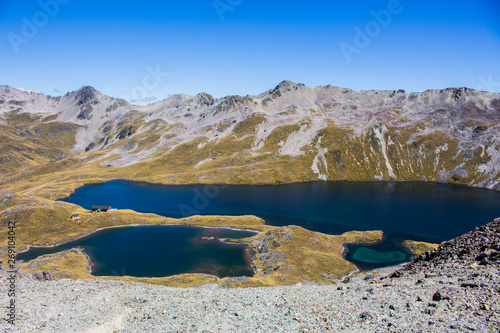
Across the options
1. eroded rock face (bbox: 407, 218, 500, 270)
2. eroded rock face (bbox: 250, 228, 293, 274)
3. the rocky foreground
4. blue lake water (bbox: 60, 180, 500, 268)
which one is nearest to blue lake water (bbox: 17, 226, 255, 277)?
eroded rock face (bbox: 250, 228, 293, 274)

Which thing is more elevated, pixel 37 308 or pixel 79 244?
pixel 37 308

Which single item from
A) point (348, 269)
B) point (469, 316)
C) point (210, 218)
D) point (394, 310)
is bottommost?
point (348, 269)

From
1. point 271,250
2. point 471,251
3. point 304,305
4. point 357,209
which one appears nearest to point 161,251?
point 271,250

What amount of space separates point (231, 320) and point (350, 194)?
181 m

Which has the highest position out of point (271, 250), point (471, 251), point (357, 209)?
point (471, 251)

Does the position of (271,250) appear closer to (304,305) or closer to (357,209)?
(304,305)

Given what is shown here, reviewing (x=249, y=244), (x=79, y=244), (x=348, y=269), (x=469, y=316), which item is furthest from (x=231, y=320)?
(x=79, y=244)

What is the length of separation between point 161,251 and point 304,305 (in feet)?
260

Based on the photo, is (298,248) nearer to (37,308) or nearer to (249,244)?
(249,244)

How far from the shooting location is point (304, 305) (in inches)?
1188

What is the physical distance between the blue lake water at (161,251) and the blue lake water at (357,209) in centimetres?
3213

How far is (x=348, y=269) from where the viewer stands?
8400cm

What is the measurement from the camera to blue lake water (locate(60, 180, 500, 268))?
115 m

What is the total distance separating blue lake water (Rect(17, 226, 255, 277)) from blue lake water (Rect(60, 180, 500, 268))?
32.1 meters
